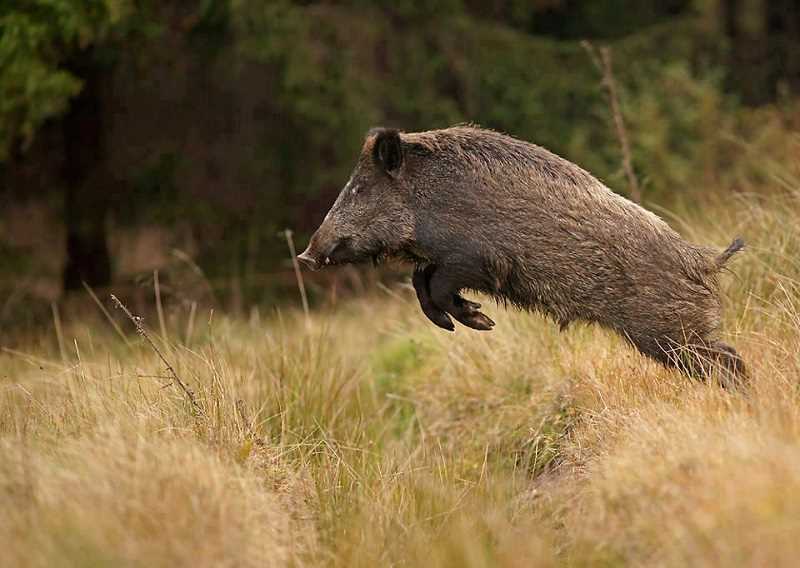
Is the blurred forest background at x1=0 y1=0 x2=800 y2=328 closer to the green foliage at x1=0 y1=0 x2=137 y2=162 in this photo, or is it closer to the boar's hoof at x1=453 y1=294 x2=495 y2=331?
the green foliage at x1=0 y1=0 x2=137 y2=162

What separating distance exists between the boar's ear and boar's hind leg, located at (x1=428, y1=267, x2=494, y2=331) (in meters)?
0.59

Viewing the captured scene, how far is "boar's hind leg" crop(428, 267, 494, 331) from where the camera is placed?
16.2 feet

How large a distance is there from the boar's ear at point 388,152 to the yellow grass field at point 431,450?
1.34 m

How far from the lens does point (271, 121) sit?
44.4 feet

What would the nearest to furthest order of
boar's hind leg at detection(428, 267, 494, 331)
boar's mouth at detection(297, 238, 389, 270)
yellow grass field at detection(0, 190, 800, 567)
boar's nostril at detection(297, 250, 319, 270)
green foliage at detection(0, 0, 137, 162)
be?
yellow grass field at detection(0, 190, 800, 567) → boar's hind leg at detection(428, 267, 494, 331) → boar's nostril at detection(297, 250, 319, 270) → boar's mouth at detection(297, 238, 389, 270) → green foliage at detection(0, 0, 137, 162)

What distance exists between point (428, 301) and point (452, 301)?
0.22 meters

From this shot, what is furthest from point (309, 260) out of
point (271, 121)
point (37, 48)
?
point (271, 121)

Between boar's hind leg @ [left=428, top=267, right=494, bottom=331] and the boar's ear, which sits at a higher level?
the boar's ear

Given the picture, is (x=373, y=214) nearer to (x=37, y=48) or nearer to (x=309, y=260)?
(x=309, y=260)

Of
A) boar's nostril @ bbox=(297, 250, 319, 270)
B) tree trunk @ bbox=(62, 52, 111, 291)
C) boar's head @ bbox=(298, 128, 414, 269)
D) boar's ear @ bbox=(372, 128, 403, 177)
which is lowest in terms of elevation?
tree trunk @ bbox=(62, 52, 111, 291)

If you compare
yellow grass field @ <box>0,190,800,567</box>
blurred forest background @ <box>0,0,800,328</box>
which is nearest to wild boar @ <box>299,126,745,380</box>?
yellow grass field @ <box>0,190,800,567</box>

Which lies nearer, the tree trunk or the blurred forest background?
the blurred forest background

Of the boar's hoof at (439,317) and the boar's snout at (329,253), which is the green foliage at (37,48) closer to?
the boar's snout at (329,253)

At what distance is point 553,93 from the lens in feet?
45.3
